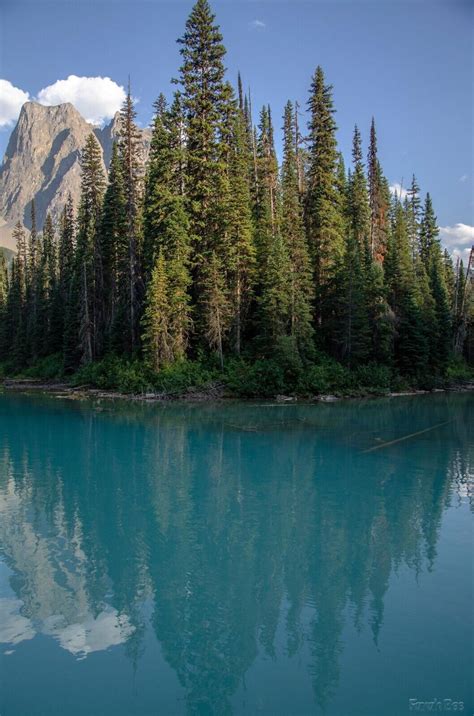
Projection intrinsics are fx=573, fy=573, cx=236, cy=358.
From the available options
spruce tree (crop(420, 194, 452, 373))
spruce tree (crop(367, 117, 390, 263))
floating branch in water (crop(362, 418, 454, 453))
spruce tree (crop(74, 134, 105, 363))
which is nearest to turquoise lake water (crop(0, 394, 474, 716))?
floating branch in water (crop(362, 418, 454, 453))

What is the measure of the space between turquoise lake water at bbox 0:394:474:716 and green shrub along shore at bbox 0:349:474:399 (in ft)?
60.3

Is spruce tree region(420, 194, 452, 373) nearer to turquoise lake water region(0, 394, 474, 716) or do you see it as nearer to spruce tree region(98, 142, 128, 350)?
spruce tree region(98, 142, 128, 350)

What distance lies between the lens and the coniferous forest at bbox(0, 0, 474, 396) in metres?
41.0

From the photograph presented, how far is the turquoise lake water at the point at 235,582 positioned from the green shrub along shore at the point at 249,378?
1837 centimetres

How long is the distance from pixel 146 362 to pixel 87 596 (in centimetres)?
3169

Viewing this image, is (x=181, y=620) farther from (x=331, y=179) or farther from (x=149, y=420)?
(x=331, y=179)

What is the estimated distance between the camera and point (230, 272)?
144 ft

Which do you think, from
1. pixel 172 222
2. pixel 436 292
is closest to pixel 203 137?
pixel 172 222

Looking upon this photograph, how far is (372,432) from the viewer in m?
25.7

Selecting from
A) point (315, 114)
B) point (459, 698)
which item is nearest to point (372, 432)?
point (459, 698)

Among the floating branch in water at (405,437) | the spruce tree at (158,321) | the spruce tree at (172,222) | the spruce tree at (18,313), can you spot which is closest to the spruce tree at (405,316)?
the spruce tree at (172,222)

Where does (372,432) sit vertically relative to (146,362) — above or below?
below

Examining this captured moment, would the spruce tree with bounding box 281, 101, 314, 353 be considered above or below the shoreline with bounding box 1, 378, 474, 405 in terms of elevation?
above

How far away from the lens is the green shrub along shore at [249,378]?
39500 millimetres
